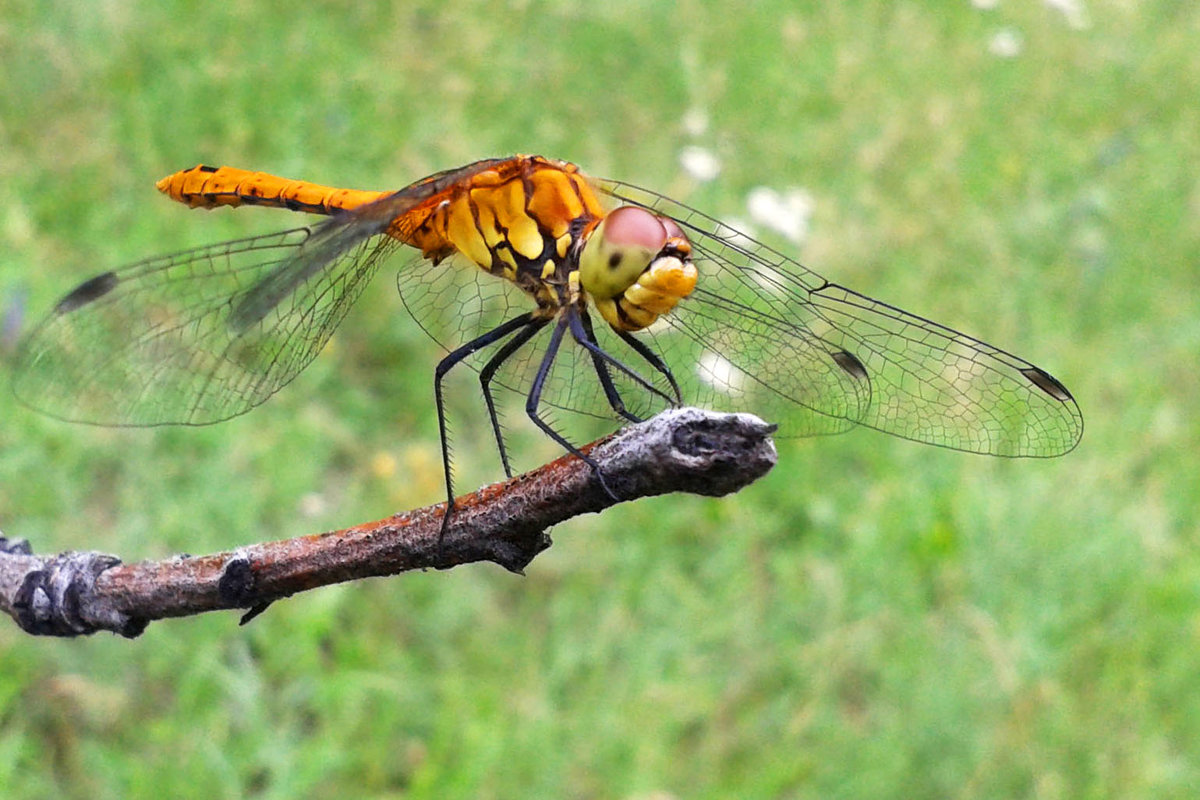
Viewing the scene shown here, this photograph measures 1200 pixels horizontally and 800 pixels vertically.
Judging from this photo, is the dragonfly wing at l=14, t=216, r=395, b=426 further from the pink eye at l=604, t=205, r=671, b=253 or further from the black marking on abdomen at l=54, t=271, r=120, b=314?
the pink eye at l=604, t=205, r=671, b=253

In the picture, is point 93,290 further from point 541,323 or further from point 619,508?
point 619,508

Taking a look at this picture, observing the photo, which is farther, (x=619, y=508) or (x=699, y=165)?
(x=699, y=165)

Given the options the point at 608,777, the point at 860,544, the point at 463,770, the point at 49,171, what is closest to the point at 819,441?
the point at 860,544

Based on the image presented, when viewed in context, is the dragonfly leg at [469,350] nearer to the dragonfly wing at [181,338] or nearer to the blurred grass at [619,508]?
the dragonfly wing at [181,338]

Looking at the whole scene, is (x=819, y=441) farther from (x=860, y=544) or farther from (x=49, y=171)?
(x=49, y=171)

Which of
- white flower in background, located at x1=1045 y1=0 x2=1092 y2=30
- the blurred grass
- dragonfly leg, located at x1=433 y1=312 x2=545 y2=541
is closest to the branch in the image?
dragonfly leg, located at x1=433 y1=312 x2=545 y2=541

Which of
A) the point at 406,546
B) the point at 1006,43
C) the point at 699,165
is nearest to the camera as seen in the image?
the point at 406,546

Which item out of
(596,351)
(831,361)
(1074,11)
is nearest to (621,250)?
(596,351)

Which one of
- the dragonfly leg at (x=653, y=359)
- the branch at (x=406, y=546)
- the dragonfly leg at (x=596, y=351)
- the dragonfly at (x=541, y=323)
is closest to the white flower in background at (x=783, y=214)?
the dragonfly at (x=541, y=323)
